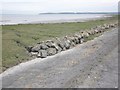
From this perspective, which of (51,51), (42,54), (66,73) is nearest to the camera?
(66,73)

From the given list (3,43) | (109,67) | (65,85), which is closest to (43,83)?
(65,85)

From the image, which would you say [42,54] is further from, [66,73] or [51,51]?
[66,73]

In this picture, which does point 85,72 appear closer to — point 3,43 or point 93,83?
point 93,83

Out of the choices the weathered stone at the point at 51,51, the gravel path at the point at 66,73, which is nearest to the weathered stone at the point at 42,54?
the weathered stone at the point at 51,51

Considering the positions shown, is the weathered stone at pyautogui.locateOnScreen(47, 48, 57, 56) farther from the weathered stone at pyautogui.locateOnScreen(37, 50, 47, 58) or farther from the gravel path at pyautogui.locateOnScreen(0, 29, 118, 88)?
the gravel path at pyautogui.locateOnScreen(0, 29, 118, 88)

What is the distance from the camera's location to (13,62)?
29.6 metres

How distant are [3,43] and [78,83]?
19.9 meters

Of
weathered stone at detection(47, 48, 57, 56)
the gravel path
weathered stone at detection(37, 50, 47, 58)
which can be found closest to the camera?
the gravel path

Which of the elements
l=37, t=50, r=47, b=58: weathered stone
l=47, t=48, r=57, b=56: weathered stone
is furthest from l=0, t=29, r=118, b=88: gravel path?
l=47, t=48, r=57, b=56: weathered stone

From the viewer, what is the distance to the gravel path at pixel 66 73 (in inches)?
827

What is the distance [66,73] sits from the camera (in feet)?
80.0

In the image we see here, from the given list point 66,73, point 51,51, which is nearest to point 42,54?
point 51,51

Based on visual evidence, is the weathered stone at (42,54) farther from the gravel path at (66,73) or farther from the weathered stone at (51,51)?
the gravel path at (66,73)

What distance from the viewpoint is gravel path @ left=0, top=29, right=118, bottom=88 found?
21000mm
